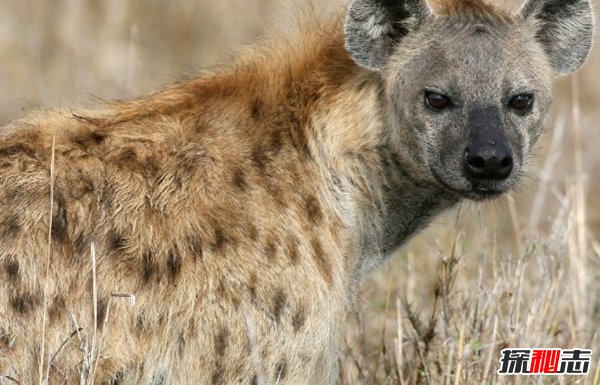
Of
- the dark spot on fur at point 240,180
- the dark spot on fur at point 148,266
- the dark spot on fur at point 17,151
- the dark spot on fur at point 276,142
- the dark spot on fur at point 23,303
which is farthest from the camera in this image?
the dark spot on fur at point 276,142

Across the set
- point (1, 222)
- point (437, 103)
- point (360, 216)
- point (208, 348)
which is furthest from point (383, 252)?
point (1, 222)

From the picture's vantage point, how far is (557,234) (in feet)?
18.0

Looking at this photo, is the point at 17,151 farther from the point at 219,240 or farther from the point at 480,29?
the point at 480,29

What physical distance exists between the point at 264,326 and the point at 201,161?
0.60 metres

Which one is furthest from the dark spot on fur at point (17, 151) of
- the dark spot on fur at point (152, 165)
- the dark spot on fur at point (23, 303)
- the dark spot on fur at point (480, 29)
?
the dark spot on fur at point (480, 29)

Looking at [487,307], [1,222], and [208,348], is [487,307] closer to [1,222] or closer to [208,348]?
[208,348]

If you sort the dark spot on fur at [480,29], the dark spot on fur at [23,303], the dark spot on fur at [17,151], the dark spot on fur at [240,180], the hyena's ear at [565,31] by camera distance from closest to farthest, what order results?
the dark spot on fur at [23,303]
the dark spot on fur at [17,151]
the dark spot on fur at [240,180]
the dark spot on fur at [480,29]
the hyena's ear at [565,31]

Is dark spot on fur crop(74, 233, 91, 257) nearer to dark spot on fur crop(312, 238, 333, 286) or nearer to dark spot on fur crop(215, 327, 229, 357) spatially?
dark spot on fur crop(215, 327, 229, 357)

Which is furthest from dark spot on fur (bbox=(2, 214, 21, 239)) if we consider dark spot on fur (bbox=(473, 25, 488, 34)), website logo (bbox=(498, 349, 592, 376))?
website logo (bbox=(498, 349, 592, 376))

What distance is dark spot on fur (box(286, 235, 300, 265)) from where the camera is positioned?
160 inches

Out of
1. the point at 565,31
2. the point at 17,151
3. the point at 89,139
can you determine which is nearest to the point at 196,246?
the point at 89,139

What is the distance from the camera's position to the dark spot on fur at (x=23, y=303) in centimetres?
381

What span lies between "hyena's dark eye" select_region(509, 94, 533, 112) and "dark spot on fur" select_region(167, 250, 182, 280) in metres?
1.27

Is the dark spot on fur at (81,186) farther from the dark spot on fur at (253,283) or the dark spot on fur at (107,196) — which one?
the dark spot on fur at (253,283)
